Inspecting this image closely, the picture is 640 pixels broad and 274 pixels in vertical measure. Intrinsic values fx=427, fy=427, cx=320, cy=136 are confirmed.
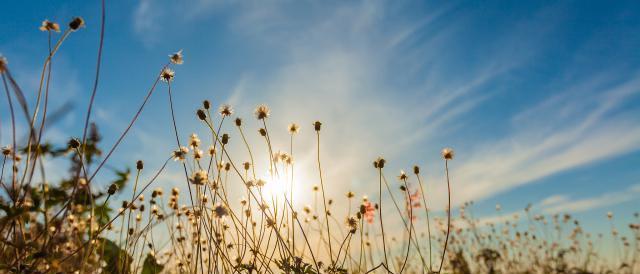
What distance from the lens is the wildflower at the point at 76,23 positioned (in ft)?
8.84

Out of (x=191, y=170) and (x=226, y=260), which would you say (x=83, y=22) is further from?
(x=226, y=260)

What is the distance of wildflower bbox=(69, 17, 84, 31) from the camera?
2.69 metres

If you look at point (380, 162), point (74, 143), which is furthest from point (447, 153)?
point (74, 143)

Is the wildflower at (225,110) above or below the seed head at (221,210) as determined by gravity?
above

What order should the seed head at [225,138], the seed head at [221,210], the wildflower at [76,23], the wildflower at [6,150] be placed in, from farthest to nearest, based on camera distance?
1. the seed head at [225,138]
2. the wildflower at [6,150]
3. the seed head at [221,210]
4. the wildflower at [76,23]

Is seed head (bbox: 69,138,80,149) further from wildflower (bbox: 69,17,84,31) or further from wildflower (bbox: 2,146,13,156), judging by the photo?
wildflower (bbox: 69,17,84,31)

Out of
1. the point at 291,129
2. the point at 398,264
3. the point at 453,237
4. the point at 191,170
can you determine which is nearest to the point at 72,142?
the point at 191,170

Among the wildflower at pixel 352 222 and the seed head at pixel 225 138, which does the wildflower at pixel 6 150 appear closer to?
the seed head at pixel 225 138

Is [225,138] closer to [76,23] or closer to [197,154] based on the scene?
[197,154]

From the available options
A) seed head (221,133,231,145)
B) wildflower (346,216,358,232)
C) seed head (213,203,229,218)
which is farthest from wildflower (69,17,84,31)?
wildflower (346,216,358,232)

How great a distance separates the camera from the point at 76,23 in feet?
8.90

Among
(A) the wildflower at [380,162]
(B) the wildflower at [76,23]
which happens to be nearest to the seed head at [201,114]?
(B) the wildflower at [76,23]

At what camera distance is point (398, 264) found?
22.8 ft

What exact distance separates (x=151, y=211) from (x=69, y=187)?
2458mm
